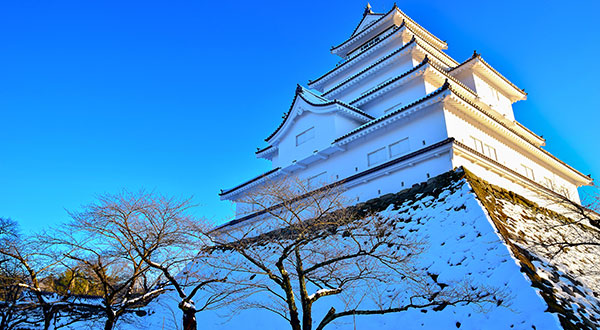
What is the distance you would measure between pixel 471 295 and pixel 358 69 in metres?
22.5

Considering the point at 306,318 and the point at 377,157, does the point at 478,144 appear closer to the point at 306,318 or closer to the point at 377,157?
the point at 377,157

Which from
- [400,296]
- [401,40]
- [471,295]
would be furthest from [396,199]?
[401,40]

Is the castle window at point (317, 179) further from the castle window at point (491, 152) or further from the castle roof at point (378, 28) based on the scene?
the castle roof at point (378, 28)

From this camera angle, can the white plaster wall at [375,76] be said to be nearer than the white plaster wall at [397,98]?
No

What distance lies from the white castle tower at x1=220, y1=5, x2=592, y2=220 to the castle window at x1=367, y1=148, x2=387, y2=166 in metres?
0.06

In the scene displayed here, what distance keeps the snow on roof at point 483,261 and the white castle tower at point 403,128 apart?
1.42 meters

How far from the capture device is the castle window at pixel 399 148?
1917 cm

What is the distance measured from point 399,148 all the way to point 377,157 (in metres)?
1.31

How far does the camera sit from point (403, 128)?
19.6 m

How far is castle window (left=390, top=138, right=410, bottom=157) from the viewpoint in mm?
19172

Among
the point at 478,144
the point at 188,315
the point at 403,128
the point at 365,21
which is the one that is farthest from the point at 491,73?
the point at 188,315

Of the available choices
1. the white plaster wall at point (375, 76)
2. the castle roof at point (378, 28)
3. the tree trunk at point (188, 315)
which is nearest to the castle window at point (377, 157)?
the white plaster wall at point (375, 76)

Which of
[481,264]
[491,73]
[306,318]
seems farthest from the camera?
→ [491,73]

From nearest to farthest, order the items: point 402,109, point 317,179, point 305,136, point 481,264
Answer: point 481,264 < point 402,109 < point 317,179 < point 305,136
